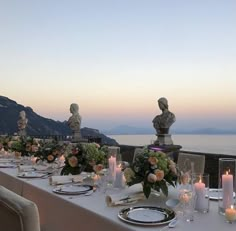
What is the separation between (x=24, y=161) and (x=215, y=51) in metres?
6.09

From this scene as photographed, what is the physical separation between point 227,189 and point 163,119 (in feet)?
13.2

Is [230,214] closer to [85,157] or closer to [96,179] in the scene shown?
[96,179]

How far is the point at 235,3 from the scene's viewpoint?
22.9ft

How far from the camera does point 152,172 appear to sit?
76.7 inches

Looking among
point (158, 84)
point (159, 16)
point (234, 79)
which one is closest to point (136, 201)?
point (159, 16)

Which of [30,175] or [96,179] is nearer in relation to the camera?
[96,179]

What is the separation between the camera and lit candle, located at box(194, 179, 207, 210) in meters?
1.70

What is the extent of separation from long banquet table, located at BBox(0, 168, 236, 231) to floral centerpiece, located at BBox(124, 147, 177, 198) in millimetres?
93

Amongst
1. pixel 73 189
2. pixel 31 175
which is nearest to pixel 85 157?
pixel 73 189

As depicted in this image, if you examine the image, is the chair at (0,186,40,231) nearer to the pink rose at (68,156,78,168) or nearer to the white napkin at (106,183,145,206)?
the white napkin at (106,183,145,206)

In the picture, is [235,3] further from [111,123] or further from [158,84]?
[111,123]

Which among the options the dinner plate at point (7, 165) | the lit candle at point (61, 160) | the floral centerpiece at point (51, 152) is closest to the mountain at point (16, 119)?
the dinner plate at point (7, 165)

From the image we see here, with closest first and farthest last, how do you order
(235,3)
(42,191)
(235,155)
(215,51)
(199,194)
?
(199,194), (42,191), (235,155), (235,3), (215,51)

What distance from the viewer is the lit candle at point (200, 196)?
170 centimetres
